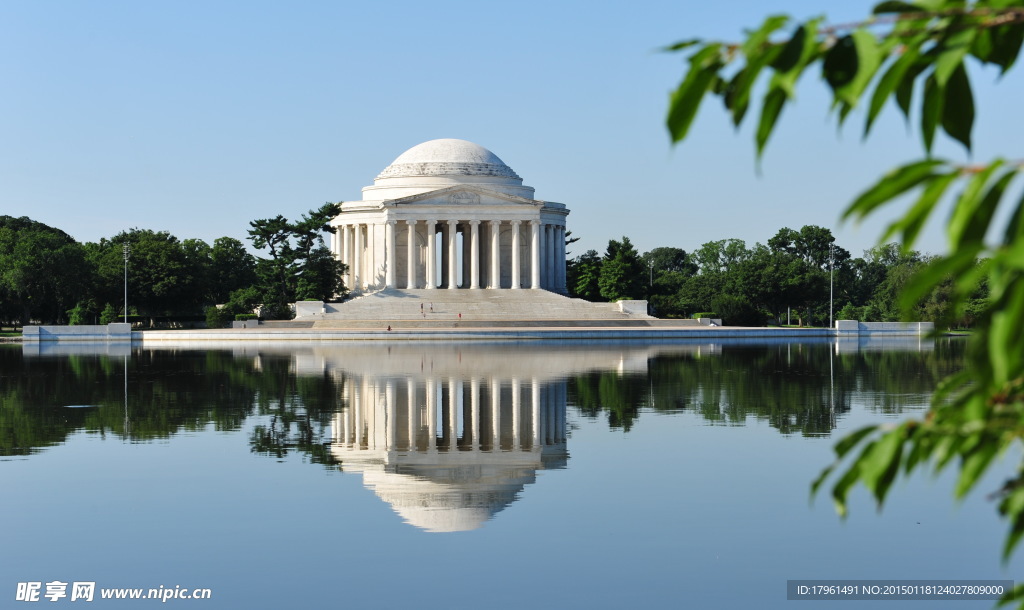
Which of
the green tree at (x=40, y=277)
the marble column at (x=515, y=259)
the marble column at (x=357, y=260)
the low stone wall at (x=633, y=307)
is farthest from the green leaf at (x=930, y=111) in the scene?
the marble column at (x=357, y=260)

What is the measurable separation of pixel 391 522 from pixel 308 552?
1.97 m

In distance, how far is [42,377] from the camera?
4172 cm

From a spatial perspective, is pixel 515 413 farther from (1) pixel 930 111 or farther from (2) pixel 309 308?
(2) pixel 309 308

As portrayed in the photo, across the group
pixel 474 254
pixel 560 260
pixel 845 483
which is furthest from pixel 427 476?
pixel 560 260

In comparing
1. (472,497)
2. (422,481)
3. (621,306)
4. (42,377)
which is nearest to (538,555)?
(472,497)

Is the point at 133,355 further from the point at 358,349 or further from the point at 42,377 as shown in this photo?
the point at 42,377

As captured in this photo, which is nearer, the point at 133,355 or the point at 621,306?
the point at 133,355

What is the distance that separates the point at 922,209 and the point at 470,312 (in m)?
89.4

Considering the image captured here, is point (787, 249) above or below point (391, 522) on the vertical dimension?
above

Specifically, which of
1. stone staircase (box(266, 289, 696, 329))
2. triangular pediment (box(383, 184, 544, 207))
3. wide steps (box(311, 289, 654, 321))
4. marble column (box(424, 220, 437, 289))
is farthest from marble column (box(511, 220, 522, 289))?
marble column (box(424, 220, 437, 289))

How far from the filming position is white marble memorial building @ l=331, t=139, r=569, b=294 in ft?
343

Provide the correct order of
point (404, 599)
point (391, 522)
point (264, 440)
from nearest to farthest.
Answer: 1. point (404, 599)
2. point (391, 522)
3. point (264, 440)

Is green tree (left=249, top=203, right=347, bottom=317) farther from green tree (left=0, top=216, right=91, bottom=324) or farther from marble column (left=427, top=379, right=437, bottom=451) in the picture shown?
marble column (left=427, top=379, right=437, bottom=451)

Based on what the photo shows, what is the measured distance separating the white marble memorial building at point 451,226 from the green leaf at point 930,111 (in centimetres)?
9909
